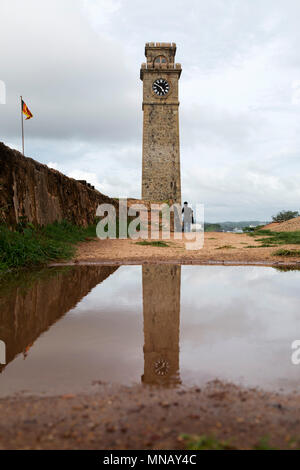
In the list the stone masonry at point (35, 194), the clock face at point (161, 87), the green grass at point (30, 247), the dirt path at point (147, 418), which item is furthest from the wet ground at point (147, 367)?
the clock face at point (161, 87)

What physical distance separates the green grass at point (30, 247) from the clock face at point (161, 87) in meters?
22.9

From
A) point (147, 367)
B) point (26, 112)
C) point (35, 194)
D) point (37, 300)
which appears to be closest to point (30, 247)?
point (35, 194)

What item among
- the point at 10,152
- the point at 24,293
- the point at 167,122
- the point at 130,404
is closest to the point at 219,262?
the point at 24,293

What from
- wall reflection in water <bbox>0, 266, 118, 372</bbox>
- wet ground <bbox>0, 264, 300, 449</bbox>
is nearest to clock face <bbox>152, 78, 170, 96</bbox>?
wall reflection in water <bbox>0, 266, 118, 372</bbox>

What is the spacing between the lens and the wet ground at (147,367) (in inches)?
49.5

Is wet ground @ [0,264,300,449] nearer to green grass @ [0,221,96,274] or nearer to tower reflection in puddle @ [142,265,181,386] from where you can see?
tower reflection in puddle @ [142,265,181,386]

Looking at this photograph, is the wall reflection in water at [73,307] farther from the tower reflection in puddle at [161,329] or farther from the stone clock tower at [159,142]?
the stone clock tower at [159,142]

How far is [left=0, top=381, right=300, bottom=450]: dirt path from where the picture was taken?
3.92ft

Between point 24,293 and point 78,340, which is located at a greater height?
point 24,293

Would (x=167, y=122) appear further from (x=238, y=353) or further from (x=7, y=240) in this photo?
(x=238, y=353)

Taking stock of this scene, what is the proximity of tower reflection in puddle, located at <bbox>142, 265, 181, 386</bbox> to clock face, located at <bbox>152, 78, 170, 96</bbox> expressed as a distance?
2618cm
